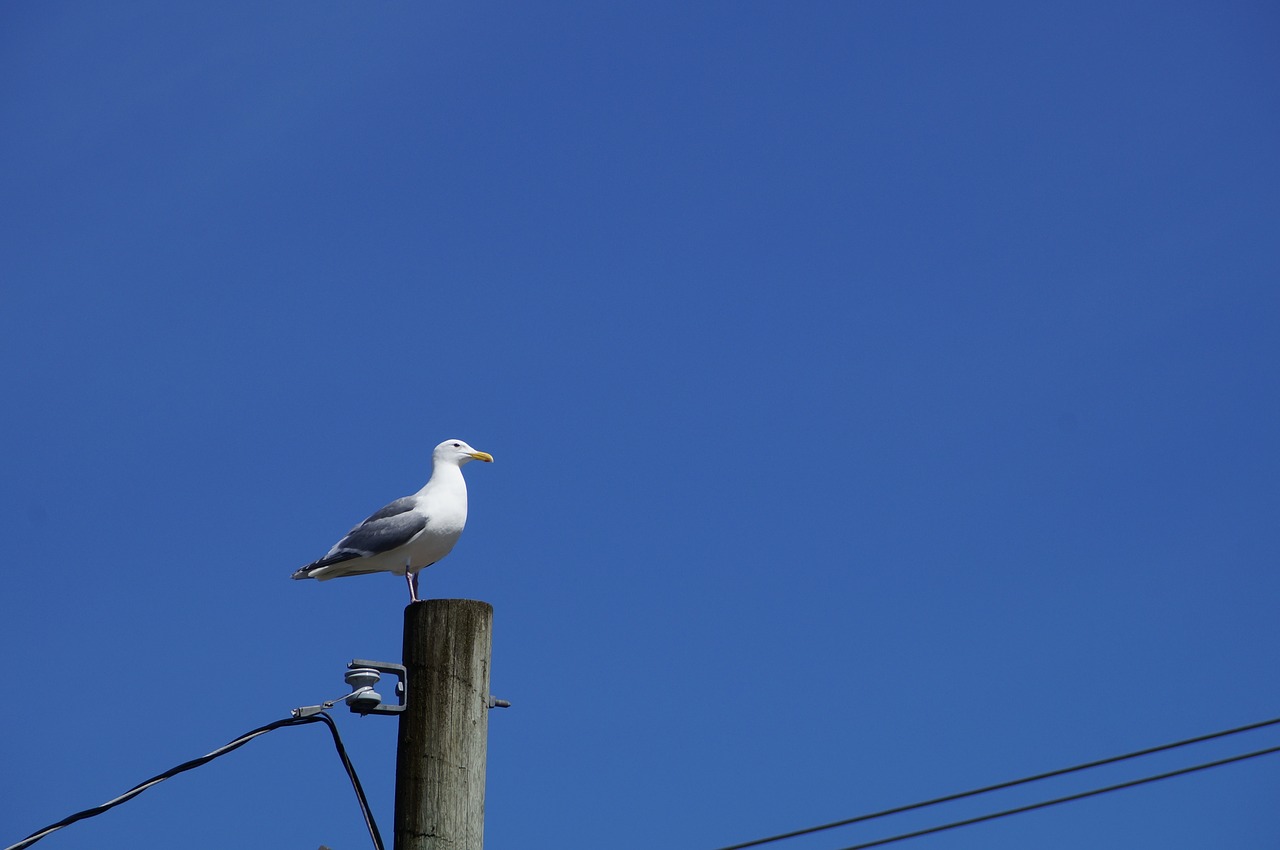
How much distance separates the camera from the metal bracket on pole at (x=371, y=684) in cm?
579

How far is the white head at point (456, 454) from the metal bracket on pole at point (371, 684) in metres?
6.54

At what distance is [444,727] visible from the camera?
5.70m

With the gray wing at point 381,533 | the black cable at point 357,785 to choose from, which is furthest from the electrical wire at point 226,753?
the gray wing at point 381,533

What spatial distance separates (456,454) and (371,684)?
673 cm

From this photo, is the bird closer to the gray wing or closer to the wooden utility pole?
the gray wing

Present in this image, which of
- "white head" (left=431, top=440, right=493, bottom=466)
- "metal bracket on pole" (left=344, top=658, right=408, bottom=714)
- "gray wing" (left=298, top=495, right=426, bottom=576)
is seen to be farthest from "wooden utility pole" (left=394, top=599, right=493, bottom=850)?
"white head" (left=431, top=440, right=493, bottom=466)

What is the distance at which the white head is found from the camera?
40.7 feet

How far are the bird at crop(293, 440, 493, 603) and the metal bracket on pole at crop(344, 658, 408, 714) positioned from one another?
5353 millimetres


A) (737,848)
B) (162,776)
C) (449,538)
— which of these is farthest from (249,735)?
(449,538)

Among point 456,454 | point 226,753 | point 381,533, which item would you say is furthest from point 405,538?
point 226,753

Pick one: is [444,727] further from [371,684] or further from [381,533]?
[381,533]

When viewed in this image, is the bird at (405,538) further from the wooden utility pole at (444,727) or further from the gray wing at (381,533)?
the wooden utility pole at (444,727)

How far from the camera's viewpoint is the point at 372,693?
5781mm

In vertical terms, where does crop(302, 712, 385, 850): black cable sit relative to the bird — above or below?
below
